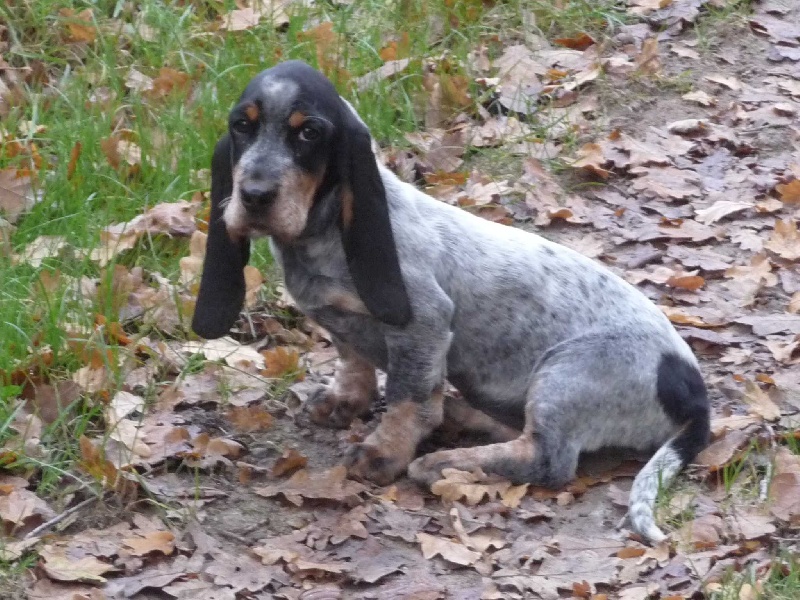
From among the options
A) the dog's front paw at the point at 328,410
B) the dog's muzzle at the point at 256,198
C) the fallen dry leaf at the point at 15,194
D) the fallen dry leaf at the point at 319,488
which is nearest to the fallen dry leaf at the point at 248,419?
the dog's front paw at the point at 328,410

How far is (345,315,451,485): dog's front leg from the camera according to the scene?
4.27m

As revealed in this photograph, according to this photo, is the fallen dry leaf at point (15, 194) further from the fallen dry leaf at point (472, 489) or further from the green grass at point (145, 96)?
A: the fallen dry leaf at point (472, 489)

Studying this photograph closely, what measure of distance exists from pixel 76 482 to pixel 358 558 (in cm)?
98

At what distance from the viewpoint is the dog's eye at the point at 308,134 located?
392cm

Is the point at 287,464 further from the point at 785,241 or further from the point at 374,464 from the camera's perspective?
the point at 785,241

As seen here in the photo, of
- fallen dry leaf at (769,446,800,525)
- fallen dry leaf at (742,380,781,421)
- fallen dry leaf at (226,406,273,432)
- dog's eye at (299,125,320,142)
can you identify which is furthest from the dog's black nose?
fallen dry leaf at (742,380,781,421)

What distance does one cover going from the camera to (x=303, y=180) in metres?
3.97

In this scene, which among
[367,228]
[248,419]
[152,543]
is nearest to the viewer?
[152,543]

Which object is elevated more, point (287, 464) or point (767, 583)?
point (767, 583)

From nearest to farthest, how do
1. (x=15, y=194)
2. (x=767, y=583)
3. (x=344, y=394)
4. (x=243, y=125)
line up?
(x=767, y=583), (x=243, y=125), (x=344, y=394), (x=15, y=194)

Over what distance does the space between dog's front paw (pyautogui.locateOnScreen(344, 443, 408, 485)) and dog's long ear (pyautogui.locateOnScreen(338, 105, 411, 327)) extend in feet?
1.69

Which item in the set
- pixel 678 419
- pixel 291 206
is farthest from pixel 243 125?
pixel 678 419

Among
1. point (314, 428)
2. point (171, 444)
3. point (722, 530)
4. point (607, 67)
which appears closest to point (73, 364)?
point (171, 444)

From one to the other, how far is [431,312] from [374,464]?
0.57 m
